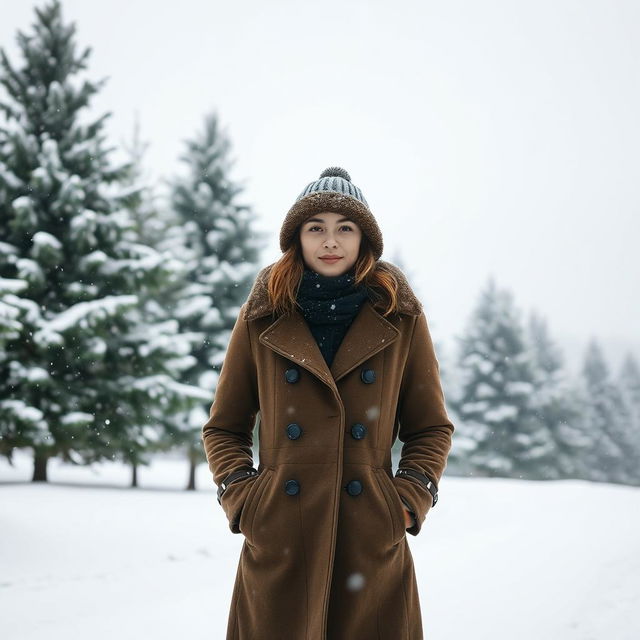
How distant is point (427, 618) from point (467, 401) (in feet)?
71.7

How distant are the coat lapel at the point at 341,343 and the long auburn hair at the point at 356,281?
0.20 ft

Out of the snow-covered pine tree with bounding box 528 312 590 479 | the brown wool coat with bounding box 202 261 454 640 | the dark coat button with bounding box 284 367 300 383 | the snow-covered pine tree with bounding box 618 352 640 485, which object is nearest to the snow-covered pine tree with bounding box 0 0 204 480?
→ the brown wool coat with bounding box 202 261 454 640

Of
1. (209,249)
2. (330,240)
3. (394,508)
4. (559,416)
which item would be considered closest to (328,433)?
(394,508)

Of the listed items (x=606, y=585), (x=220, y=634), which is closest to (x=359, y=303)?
(x=220, y=634)

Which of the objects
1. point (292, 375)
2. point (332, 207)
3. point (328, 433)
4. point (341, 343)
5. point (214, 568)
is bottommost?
point (214, 568)

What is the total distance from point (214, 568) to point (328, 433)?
5.45m

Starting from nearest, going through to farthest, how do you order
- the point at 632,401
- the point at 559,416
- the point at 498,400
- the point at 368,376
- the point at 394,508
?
1. the point at 394,508
2. the point at 368,376
3. the point at 498,400
4. the point at 559,416
5. the point at 632,401

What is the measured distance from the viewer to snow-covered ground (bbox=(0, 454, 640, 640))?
475cm

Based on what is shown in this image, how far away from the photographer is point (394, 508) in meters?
2.26

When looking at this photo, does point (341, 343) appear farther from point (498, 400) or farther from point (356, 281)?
point (498, 400)

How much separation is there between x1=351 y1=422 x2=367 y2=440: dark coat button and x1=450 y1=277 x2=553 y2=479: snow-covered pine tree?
2280 centimetres

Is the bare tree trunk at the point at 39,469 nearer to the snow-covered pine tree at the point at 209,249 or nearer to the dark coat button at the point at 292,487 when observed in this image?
the snow-covered pine tree at the point at 209,249

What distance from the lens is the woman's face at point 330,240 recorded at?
260 centimetres

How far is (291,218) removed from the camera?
2.63 metres
